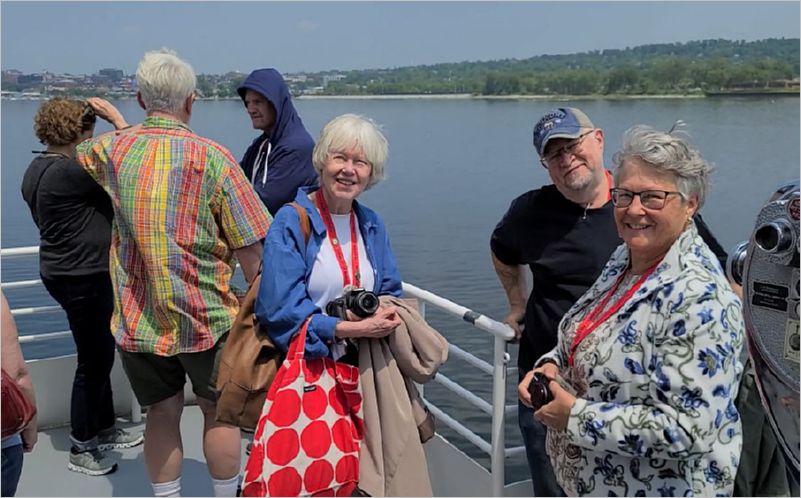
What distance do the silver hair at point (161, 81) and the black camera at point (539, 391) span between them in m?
1.26

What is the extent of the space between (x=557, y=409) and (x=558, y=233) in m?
0.65

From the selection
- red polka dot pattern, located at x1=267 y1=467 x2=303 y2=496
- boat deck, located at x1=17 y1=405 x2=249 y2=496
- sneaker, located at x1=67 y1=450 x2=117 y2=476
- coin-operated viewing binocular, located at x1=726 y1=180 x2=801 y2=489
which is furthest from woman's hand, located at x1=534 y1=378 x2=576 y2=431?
sneaker, located at x1=67 y1=450 x2=117 y2=476

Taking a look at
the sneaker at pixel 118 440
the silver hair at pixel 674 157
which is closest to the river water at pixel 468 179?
the silver hair at pixel 674 157

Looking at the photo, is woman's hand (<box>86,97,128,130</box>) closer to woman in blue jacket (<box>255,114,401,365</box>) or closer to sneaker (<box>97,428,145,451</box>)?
woman in blue jacket (<box>255,114,401,365</box>)

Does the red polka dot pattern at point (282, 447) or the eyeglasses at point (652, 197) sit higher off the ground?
the eyeglasses at point (652, 197)

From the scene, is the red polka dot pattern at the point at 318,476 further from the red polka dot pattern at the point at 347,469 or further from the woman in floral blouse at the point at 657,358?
the woman in floral blouse at the point at 657,358

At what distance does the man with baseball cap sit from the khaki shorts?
2.87 ft

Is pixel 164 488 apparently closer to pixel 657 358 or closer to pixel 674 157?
pixel 657 358

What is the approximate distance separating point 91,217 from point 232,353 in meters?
1.06

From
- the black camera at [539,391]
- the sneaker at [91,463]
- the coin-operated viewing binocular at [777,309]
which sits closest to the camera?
the coin-operated viewing binocular at [777,309]

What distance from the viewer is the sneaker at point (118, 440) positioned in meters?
3.23

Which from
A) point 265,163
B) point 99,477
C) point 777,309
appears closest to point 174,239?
point 265,163

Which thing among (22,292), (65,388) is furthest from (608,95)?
(65,388)

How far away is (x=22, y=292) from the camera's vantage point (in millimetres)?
8867
